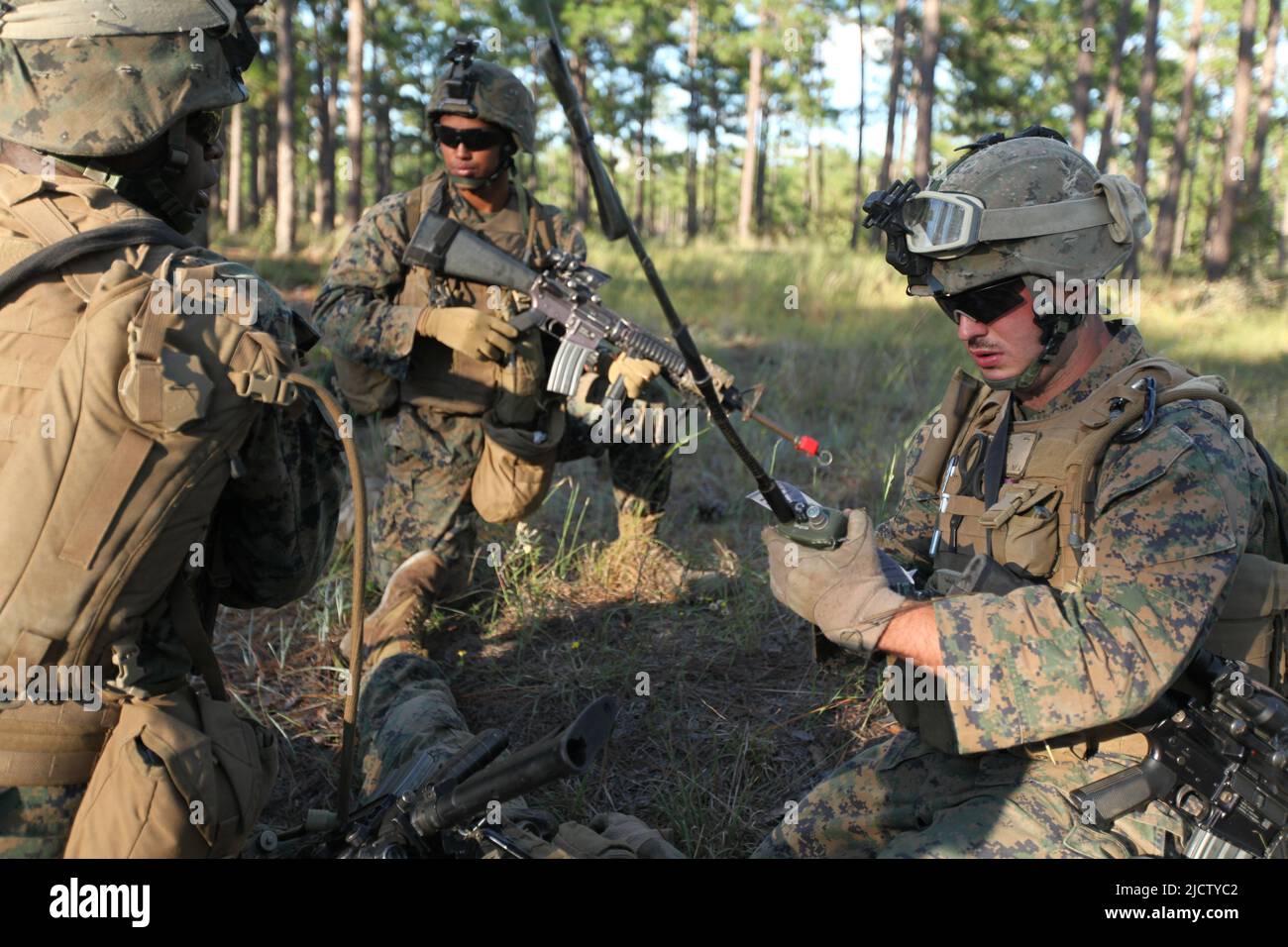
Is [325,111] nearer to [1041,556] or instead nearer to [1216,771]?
[1041,556]

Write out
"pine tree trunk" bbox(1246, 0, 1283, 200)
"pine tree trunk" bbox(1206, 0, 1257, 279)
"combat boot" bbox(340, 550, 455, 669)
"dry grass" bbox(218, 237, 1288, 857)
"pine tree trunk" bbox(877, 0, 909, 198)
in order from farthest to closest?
"pine tree trunk" bbox(877, 0, 909, 198), "pine tree trunk" bbox(1246, 0, 1283, 200), "pine tree trunk" bbox(1206, 0, 1257, 279), "combat boot" bbox(340, 550, 455, 669), "dry grass" bbox(218, 237, 1288, 857)

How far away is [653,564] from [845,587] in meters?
2.51

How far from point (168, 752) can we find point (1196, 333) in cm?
1284

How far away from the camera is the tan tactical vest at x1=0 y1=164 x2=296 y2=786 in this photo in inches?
66.8

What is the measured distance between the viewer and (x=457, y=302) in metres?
4.59

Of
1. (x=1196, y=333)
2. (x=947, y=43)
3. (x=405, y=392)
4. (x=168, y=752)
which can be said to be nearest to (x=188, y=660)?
(x=168, y=752)

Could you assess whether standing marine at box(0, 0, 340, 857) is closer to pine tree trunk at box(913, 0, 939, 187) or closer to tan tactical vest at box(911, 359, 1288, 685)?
tan tactical vest at box(911, 359, 1288, 685)

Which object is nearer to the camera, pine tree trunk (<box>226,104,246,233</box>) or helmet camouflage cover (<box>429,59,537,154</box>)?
helmet camouflage cover (<box>429,59,537,154</box>)

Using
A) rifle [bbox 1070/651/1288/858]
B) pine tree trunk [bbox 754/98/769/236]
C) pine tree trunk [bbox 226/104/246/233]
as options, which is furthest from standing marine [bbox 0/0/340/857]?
pine tree trunk [bbox 754/98/769/236]

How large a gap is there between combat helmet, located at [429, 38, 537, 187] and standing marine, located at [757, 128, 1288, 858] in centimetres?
240

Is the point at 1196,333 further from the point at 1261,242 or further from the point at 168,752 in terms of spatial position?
the point at 168,752

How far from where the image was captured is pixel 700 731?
353 centimetres

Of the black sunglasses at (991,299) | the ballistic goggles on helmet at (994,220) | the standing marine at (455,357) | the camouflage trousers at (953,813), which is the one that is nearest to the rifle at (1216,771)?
the camouflage trousers at (953,813)

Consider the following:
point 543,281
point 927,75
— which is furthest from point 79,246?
point 927,75
